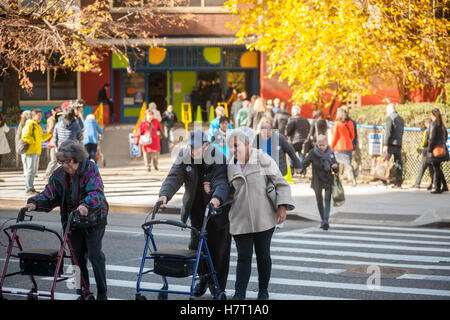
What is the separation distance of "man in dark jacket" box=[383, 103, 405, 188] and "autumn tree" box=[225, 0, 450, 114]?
129 inches

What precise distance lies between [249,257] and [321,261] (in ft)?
9.78

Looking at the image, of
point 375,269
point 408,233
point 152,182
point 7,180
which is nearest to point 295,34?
point 152,182

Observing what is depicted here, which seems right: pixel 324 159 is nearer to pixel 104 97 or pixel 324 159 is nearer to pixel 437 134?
pixel 437 134

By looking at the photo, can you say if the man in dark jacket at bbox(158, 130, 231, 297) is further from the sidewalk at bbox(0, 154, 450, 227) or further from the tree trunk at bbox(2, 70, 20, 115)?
the tree trunk at bbox(2, 70, 20, 115)

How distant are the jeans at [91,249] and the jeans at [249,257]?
1.44 metres

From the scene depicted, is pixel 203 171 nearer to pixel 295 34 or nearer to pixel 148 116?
pixel 148 116

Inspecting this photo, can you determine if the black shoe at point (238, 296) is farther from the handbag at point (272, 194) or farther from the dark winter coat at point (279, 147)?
the dark winter coat at point (279, 147)

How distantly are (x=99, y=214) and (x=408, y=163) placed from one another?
547 inches

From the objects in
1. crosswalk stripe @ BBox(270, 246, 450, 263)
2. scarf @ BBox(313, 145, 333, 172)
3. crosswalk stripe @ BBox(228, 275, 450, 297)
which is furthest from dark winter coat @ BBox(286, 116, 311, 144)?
crosswalk stripe @ BBox(228, 275, 450, 297)

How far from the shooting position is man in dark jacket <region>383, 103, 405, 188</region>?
19.0 metres

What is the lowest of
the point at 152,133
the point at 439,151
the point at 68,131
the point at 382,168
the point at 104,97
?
the point at 382,168

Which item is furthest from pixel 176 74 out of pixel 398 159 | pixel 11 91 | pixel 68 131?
pixel 398 159

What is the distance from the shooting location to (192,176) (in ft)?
28.1

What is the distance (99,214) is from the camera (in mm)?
7832
